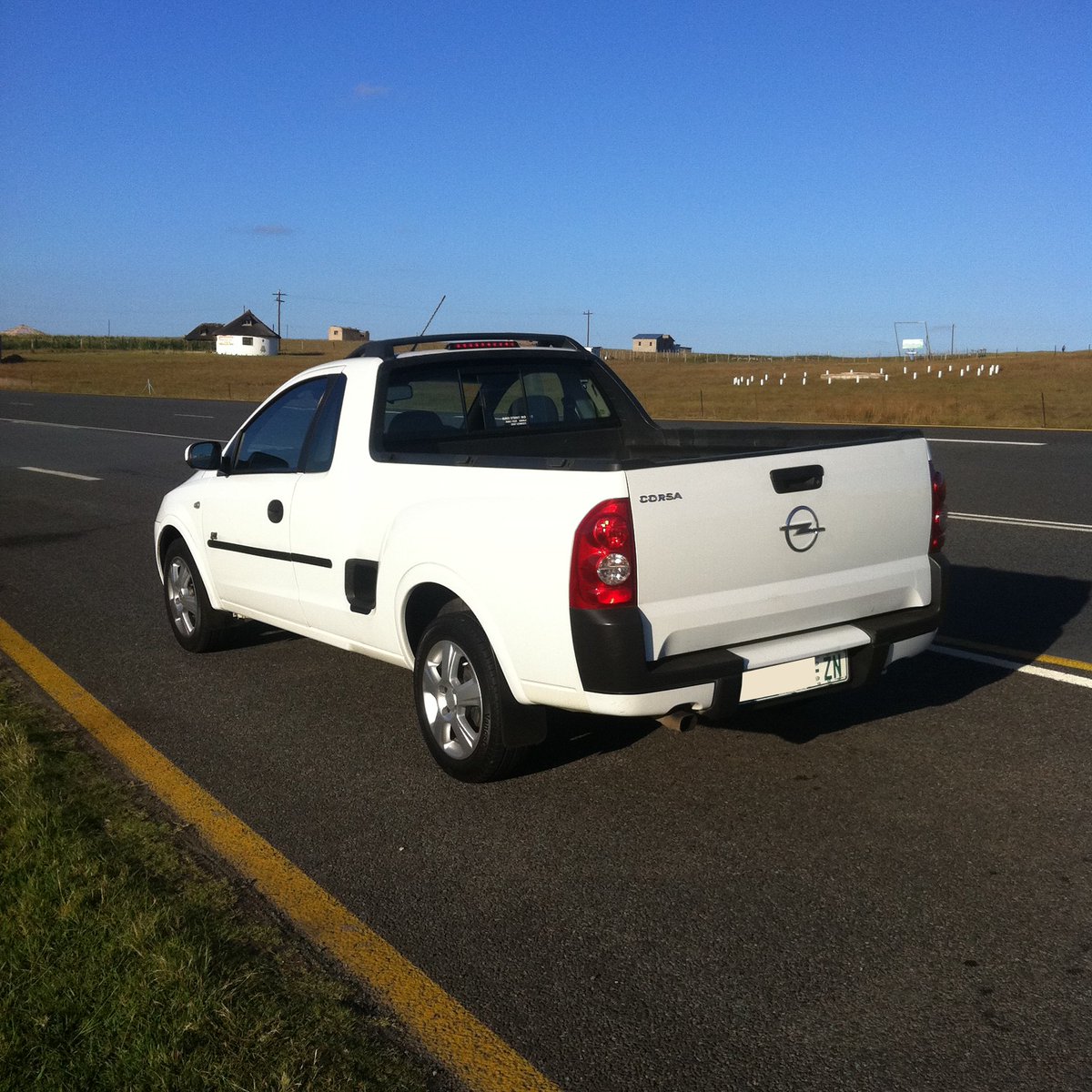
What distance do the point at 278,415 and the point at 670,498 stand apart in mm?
3001

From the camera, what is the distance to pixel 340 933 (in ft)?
12.0

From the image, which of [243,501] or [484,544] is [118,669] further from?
[484,544]

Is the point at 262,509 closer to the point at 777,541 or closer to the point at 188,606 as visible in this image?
the point at 188,606

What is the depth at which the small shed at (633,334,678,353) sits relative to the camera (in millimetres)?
152375

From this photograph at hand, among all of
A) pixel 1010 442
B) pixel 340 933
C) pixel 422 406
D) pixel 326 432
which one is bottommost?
pixel 340 933

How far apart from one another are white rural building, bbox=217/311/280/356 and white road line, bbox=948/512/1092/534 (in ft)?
407

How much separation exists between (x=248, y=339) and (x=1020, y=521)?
417 feet

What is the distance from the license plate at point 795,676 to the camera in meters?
4.39

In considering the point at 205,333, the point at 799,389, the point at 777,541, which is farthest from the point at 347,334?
the point at 777,541

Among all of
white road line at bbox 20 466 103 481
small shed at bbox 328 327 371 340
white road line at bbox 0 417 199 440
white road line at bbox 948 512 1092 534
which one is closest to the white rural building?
small shed at bbox 328 327 371 340

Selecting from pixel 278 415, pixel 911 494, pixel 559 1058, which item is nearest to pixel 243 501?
pixel 278 415

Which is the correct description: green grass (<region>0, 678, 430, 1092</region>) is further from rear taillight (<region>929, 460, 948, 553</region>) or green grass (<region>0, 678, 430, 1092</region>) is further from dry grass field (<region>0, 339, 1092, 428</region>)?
dry grass field (<region>0, 339, 1092, 428</region>)

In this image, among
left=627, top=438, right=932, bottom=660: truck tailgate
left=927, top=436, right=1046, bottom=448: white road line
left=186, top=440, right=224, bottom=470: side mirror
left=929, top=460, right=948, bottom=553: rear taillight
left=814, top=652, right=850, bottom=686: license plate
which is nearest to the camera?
left=627, top=438, right=932, bottom=660: truck tailgate

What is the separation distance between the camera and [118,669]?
6.88 metres
